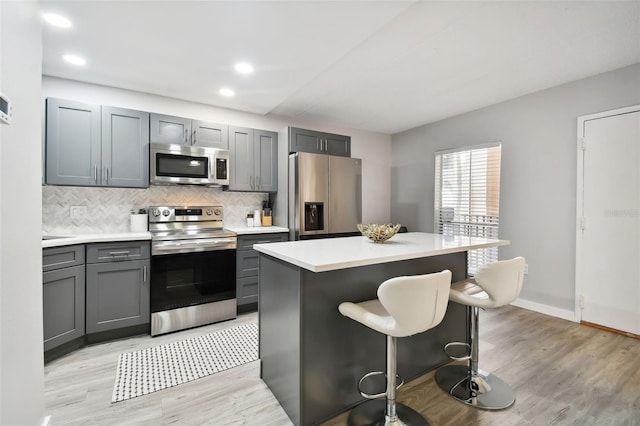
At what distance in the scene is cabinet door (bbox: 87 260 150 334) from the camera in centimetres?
254

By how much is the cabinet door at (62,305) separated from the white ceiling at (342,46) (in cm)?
180

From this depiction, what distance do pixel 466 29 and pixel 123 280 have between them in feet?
11.6

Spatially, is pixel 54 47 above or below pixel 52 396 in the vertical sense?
above

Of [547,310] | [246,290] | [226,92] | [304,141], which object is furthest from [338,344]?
[547,310]

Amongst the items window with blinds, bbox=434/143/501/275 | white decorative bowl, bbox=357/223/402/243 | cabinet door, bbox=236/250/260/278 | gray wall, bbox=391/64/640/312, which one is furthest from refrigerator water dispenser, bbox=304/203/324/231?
gray wall, bbox=391/64/640/312

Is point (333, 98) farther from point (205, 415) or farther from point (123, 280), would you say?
point (205, 415)

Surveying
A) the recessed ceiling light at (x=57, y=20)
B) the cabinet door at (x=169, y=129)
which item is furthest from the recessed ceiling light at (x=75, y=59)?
the cabinet door at (x=169, y=129)

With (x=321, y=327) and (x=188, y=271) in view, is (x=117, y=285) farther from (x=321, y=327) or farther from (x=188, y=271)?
(x=321, y=327)

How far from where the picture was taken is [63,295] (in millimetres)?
2344

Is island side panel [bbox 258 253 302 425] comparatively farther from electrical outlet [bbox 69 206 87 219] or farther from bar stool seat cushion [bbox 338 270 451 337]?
electrical outlet [bbox 69 206 87 219]

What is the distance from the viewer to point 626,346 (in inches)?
101

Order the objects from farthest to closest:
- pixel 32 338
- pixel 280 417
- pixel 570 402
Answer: pixel 570 402 → pixel 280 417 → pixel 32 338

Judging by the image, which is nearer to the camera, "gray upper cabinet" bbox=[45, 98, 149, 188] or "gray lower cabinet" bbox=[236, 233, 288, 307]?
"gray upper cabinet" bbox=[45, 98, 149, 188]

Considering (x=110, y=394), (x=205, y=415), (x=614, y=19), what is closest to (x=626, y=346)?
(x=614, y=19)
